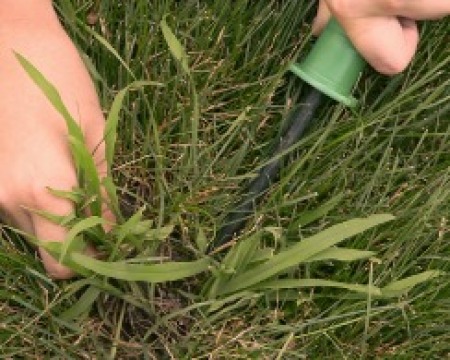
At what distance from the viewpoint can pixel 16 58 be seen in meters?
1.16

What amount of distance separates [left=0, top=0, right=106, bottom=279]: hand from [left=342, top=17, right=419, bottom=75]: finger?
36cm

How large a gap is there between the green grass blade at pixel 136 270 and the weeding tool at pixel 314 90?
0.13 meters

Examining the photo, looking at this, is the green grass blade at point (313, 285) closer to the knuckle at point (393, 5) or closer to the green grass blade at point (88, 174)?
the green grass blade at point (88, 174)

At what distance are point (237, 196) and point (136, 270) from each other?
0.70 ft

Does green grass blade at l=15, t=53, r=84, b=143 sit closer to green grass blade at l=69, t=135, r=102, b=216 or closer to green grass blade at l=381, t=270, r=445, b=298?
green grass blade at l=69, t=135, r=102, b=216

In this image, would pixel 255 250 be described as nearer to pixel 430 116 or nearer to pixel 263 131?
pixel 263 131

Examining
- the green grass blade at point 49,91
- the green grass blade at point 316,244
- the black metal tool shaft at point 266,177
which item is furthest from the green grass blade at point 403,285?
the green grass blade at point 49,91

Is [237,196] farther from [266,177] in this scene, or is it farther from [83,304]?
[83,304]

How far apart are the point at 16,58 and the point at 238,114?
12.9 inches

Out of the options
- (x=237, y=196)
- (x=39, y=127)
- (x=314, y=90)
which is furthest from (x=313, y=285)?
(x=39, y=127)

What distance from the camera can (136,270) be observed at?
1092 millimetres

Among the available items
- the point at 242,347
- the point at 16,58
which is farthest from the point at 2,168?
the point at 242,347

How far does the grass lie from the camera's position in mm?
1161

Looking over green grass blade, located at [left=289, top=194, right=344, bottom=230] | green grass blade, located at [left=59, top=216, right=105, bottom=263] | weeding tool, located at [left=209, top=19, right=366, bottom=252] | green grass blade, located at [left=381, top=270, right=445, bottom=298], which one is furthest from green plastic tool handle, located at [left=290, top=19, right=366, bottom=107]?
green grass blade, located at [left=59, top=216, right=105, bottom=263]
